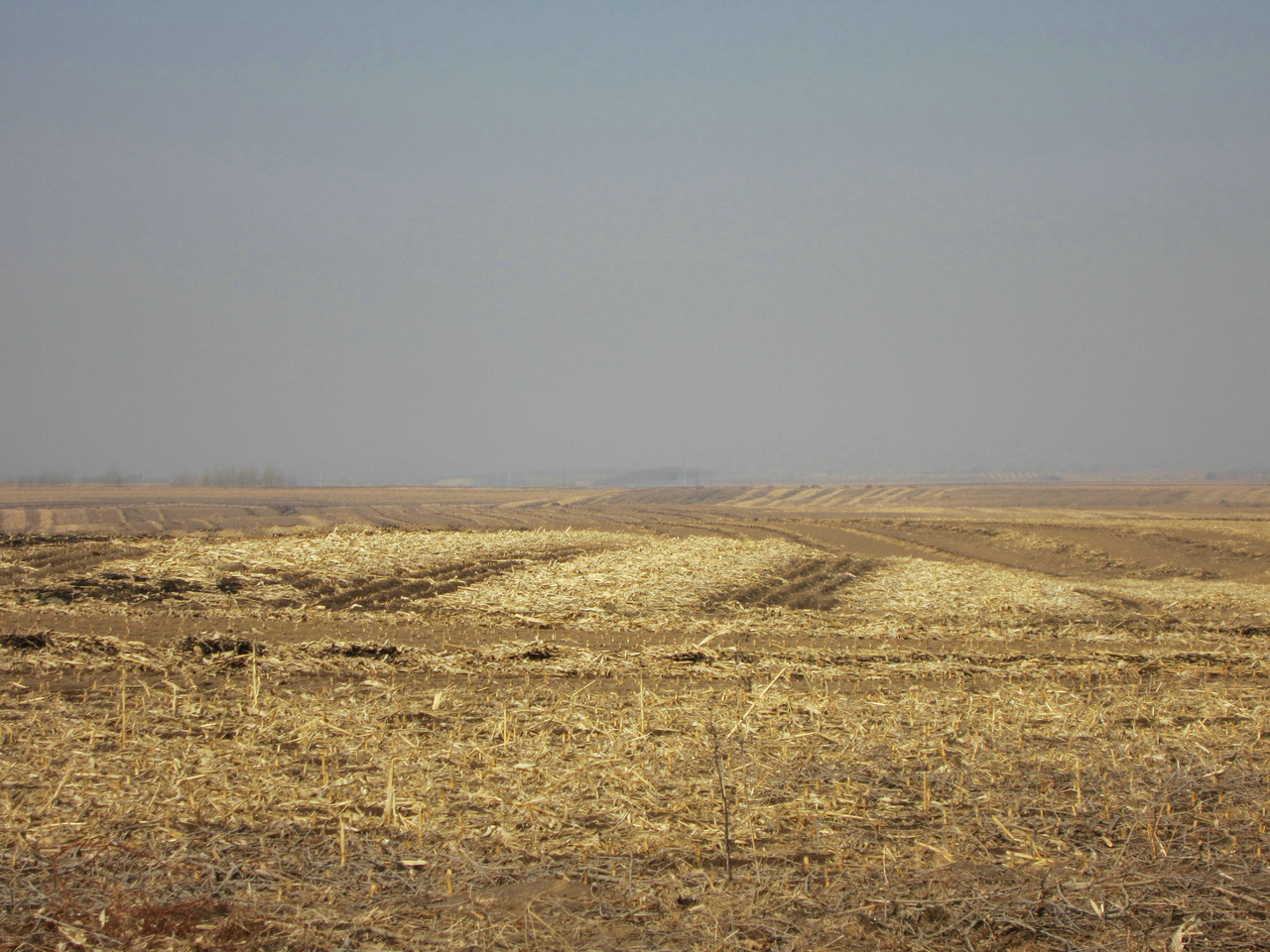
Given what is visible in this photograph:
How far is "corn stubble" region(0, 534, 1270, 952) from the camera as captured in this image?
4406 millimetres

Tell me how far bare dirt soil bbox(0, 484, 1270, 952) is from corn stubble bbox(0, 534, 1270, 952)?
1.1 inches

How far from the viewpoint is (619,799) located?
611 centimetres

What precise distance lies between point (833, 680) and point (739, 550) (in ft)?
48.4

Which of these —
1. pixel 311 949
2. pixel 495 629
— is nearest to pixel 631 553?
pixel 495 629

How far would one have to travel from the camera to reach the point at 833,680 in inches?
418

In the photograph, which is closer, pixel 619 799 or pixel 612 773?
pixel 619 799

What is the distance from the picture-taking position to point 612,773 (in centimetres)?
663

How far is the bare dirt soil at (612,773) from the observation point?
4461mm

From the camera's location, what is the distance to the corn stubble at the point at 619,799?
4.41m

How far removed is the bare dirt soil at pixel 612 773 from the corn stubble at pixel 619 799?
0.03 m

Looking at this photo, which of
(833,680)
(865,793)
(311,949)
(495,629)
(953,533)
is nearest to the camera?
(311,949)

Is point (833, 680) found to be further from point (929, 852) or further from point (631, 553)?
point (631, 553)

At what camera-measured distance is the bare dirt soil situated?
14.6 feet

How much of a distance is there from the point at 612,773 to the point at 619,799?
0.52m
